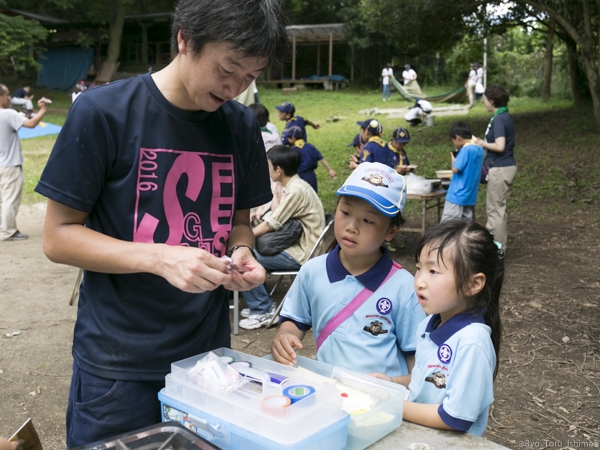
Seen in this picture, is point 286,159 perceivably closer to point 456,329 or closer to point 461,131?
point 461,131

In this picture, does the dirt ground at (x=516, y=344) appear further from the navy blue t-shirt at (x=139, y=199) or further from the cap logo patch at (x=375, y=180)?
the navy blue t-shirt at (x=139, y=199)

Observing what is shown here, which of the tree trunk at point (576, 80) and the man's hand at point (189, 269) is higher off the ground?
the tree trunk at point (576, 80)

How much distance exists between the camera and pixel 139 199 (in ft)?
4.83

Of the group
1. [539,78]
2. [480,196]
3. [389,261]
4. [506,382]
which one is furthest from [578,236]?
[539,78]

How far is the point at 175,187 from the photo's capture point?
1.51 meters

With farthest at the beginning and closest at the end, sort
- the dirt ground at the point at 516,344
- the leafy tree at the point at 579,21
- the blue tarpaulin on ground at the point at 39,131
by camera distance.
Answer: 1. the blue tarpaulin on ground at the point at 39,131
2. the leafy tree at the point at 579,21
3. the dirt ground at the point at 516,344

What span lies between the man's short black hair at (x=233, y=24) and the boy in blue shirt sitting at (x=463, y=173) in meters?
5.22

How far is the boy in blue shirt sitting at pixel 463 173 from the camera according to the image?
6387 mm

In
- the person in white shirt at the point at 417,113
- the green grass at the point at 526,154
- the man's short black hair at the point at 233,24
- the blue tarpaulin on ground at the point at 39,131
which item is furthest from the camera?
the blue tarpaulin on ground at the point at 39,131

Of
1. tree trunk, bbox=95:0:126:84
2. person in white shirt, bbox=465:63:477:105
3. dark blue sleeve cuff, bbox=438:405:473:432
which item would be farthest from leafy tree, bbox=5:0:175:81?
dark blue sleeve cuff, bbox=438:405:473:432

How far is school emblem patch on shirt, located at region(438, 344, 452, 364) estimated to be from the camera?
1680 mm

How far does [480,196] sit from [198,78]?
909cm

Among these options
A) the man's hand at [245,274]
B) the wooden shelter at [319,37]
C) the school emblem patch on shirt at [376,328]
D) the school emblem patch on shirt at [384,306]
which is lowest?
the school emblem patch on shirt at [376,328]

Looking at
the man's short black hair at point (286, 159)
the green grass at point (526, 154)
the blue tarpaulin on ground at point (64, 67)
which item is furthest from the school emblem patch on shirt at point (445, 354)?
the blue tarpaulin on ground at point (64, 67)
